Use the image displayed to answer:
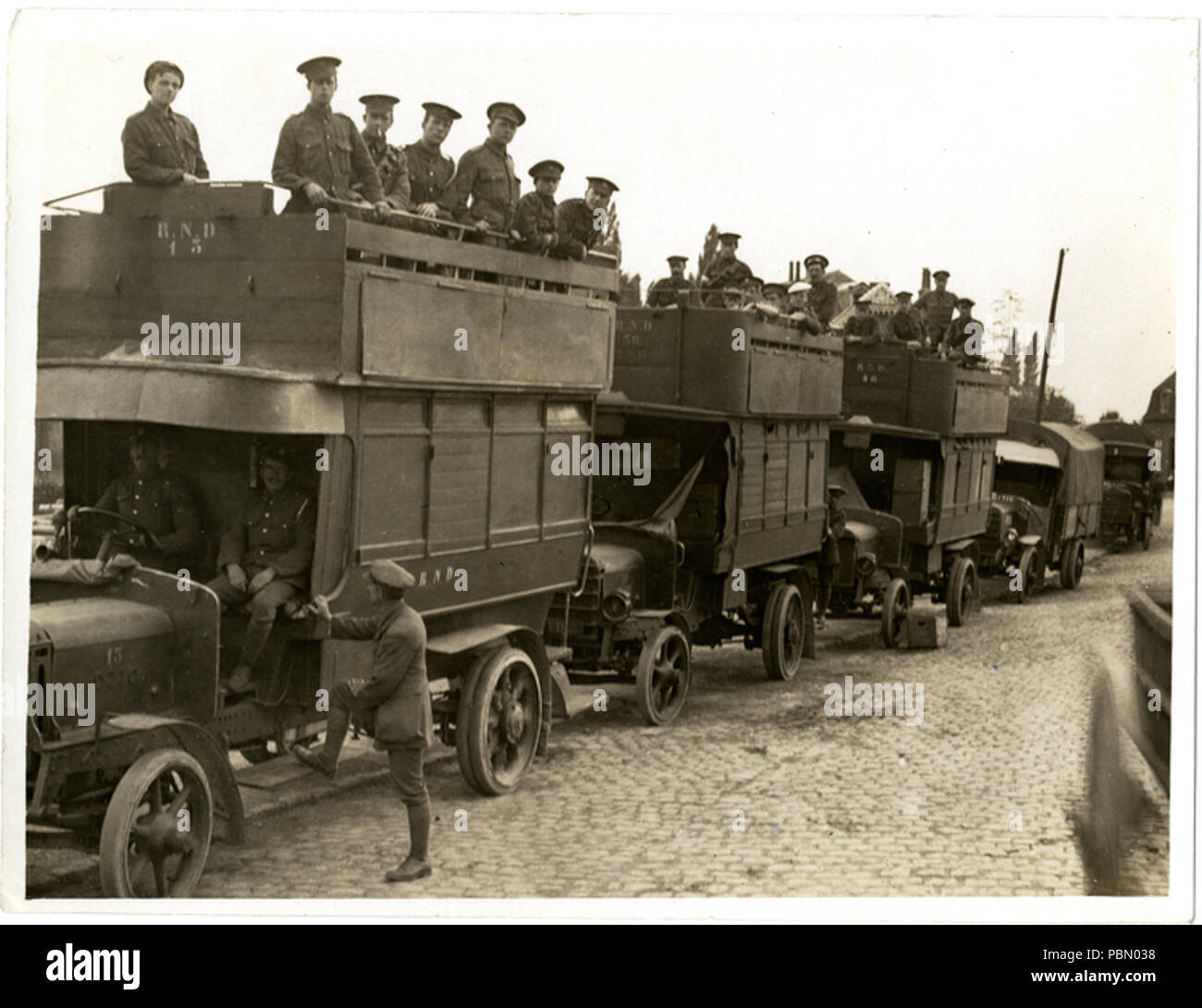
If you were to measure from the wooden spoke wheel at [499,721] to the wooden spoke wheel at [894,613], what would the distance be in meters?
6.64

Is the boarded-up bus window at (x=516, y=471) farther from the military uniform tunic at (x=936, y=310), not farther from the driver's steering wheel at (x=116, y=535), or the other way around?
the military uniform tunic at (x=936, y=310)

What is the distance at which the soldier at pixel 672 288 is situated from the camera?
41.4 ft

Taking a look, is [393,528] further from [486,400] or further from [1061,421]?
[1061,421]

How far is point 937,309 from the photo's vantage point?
17.1 metres

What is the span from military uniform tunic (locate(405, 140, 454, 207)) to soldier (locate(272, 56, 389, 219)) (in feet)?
3.19

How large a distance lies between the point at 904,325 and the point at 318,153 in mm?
10072

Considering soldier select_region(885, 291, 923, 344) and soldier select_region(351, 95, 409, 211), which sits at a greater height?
soldier select_region(351, 95, 409, 211)

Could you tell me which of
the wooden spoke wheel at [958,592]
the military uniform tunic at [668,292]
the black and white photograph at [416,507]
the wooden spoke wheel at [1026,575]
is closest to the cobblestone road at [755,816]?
the black and white photograph at [416,507]

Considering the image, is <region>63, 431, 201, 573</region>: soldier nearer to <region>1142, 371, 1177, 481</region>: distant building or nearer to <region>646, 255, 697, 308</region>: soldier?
<region>646, 255, 697, 308</region>: soldier

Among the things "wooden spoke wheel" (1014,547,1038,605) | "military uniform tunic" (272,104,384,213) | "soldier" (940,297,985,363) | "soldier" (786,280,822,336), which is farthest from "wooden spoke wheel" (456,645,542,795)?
"wooden spoke wheel" (1014,547,1038,605)

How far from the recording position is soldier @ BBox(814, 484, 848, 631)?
14.8m

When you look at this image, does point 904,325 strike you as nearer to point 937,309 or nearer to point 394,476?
point 937,309

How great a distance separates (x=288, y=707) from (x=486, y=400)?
7.48ft
